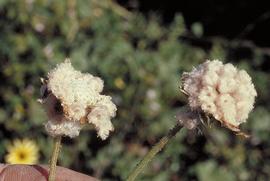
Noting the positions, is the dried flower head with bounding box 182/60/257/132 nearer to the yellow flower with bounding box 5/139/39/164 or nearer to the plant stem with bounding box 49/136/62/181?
the plant stem with bounding box 49/136/62/181

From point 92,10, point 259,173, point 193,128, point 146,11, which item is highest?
point 146,11

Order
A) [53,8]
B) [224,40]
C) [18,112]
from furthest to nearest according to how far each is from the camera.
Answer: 1. [224,40]
2. [53,8]
3. [18,112]

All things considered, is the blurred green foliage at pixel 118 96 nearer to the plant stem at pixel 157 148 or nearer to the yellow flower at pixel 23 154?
the yellow flower at pixel 23 154

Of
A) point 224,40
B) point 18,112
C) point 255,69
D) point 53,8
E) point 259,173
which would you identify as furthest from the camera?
point 224,40

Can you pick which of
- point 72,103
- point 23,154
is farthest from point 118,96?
point 72,103

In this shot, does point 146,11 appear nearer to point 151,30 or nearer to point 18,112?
point 151,30

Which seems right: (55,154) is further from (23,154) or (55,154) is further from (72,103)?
(23,154)

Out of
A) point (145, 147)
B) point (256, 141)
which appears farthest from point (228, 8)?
point (145, 147)
